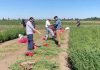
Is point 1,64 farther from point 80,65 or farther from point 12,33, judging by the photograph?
point 12,33

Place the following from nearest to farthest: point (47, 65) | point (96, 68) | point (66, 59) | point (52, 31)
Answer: point (96, 68)
point (47, 65)
point (66, 59)
point (52, 31)

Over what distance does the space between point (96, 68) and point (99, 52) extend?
52cm

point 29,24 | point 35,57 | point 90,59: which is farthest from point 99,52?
point 29,24

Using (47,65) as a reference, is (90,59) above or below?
above

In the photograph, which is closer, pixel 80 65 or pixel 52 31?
pixel 80 65

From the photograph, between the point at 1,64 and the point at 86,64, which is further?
the point at 1,64

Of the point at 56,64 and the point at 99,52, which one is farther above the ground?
the point at 99,52

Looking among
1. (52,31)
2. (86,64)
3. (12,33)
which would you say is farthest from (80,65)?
(12,33)

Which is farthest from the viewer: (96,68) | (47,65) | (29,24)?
(29,24)

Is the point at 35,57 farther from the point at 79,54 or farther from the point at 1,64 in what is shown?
the point at 79,54

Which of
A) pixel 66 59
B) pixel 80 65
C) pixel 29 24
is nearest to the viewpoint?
pixel 80 65

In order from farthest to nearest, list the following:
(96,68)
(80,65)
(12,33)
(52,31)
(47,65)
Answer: (12,33)
(52,31)
(47,65)
(80,65)
(96,68)

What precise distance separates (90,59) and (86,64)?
0.64ft

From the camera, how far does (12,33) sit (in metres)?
30.0
